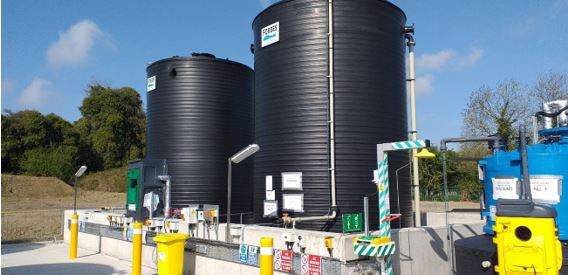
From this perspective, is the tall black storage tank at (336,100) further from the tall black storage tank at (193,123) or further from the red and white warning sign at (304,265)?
the tall black storage tank at (193,123)

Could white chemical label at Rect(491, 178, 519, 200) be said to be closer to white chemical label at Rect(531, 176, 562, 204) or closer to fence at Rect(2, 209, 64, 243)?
white chemical label at Rect(531, 176, 562, 204)

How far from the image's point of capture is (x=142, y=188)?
37.9 ft

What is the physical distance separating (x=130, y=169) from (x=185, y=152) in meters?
1.62

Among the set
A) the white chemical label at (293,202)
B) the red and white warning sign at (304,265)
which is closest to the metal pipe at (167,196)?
the white chemical label at (293,202)

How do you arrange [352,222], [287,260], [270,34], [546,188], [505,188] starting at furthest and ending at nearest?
1. [270,34]
2. [352,222]
3. [287,260]
4. [505,188]
5. [546,188]

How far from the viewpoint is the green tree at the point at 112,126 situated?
44.2m

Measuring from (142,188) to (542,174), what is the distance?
9009 mm

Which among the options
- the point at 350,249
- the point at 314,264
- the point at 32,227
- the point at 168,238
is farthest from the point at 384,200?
the point at 32,227

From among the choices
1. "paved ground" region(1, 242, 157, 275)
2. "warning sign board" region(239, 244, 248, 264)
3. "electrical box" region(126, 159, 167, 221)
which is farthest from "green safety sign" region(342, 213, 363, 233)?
"electrical box" region(126, 159, 167, 221)

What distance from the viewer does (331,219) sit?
8.73 meters

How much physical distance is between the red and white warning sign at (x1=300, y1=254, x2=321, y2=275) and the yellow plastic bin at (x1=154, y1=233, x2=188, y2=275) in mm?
2662

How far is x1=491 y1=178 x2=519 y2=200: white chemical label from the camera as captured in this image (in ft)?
20.5

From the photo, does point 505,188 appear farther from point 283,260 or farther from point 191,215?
point 191,215

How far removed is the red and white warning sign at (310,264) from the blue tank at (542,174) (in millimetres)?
2600
